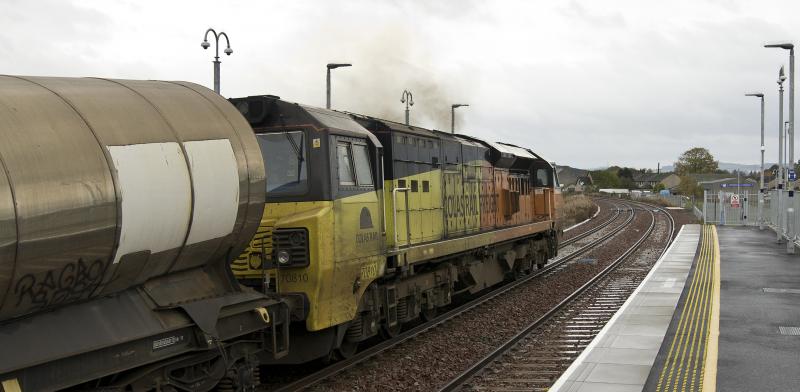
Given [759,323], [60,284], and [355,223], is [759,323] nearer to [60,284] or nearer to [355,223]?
[355,223]

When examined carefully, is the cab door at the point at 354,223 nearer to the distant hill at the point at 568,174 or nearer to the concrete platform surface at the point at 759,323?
the concrete platform surface at the point at 759,323

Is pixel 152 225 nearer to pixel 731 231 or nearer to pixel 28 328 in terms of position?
pixel 28 328

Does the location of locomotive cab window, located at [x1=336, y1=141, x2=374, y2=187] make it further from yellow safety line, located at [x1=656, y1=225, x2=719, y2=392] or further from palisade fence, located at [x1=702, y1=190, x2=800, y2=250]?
palisade fence, located at [x1=702, y1=190, x2=800, y2=250]

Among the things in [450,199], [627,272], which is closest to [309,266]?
[450,199]

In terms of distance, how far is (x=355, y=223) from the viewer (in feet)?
33.1

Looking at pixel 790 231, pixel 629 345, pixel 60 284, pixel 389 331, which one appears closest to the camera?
pixel 60 284

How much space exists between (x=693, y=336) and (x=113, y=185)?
9.95 m

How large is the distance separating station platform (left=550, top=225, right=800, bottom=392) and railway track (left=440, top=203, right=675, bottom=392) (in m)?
0.57

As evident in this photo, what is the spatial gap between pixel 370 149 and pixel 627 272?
588 inches

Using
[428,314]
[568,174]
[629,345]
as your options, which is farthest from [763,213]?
[568,174]

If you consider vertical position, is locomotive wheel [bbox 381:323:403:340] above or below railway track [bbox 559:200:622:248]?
above

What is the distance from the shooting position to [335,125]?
10055 millimetres

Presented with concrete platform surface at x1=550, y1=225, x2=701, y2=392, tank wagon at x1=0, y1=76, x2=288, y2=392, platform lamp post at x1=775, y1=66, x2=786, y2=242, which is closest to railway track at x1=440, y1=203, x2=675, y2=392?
concrete platform surface at x1=550, y1=225, x2=701, y2=392

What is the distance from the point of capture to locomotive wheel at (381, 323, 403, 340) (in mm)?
12727
